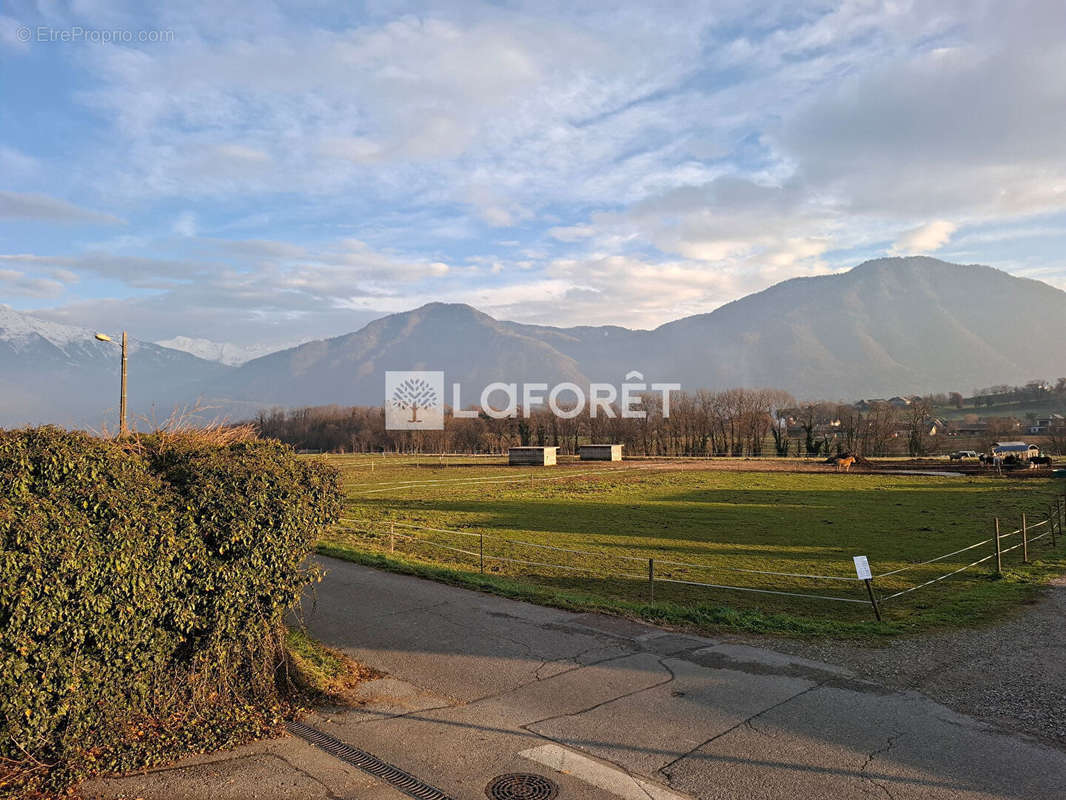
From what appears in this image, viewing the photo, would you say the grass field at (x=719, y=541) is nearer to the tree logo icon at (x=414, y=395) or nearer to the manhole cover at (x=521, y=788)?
the manhole cover at (x=521, y=788)

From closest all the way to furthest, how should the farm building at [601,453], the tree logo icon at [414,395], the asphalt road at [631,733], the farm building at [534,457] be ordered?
the asphalt road at [631,733] → the farm building at [534,457] → the farm building at [601,453] → the tree logo icon at [414,395]

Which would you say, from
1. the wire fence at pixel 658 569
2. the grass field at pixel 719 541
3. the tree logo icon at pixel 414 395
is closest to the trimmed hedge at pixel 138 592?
the grass field at pixel 719 541

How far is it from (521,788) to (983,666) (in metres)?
6.63

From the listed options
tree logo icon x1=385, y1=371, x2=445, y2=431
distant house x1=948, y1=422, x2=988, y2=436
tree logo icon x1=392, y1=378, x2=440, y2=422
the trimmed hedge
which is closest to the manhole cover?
the trimmed hedge

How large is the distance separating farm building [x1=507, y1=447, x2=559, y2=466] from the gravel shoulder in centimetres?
5748

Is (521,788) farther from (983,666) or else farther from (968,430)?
(968,430)

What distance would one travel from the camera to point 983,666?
852cm

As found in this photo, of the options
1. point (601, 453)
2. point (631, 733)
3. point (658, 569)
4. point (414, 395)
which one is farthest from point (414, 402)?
point (631, 733)

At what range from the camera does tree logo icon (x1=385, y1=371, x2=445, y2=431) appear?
411 ft

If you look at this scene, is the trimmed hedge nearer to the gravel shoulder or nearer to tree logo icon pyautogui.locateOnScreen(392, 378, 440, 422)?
the gravel shoulder

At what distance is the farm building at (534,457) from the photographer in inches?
2680

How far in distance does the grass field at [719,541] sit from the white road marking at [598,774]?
4.76 metres

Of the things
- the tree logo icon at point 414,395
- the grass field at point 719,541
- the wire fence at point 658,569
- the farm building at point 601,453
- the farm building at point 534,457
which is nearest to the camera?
the grass field at point 719,541

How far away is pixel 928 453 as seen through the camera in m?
85.2
